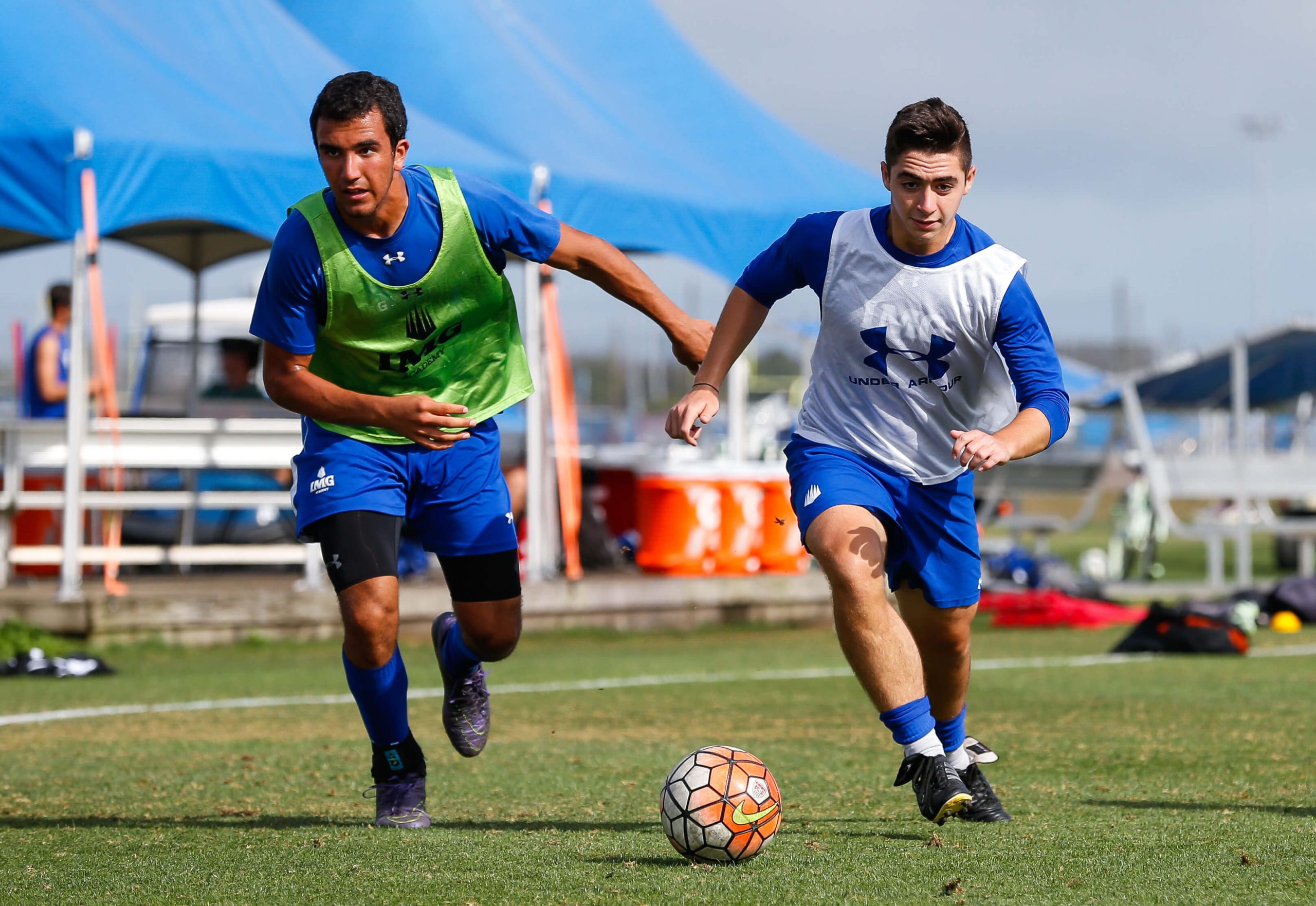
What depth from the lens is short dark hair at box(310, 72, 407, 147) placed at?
4.74 metres

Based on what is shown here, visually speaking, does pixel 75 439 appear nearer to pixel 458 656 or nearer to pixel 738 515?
pixel 738 515

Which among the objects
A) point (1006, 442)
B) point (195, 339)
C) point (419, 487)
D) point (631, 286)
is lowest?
point (419, 487)

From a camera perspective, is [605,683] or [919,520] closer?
[919,520]

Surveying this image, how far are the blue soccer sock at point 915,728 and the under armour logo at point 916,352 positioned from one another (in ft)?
3.35

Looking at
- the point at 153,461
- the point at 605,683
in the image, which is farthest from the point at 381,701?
the point at 153,461

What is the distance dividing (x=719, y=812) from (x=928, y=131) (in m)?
2.00

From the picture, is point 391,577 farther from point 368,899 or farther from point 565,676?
point 565,676

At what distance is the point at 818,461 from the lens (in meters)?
5.02

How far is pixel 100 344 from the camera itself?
1162 cm

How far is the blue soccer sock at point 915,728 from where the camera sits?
4566mm

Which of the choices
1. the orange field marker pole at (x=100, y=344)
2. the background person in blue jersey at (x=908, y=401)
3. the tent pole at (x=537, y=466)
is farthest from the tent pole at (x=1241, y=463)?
the background person in blue jersey at (x=908, y=401)

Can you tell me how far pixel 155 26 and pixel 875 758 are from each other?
28.3 feet

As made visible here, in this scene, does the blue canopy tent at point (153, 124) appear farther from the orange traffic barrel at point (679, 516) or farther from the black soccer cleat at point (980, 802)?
the black soccer cleat at point (980, 802)

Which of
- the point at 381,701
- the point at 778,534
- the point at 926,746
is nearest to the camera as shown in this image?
the point at 926,746
